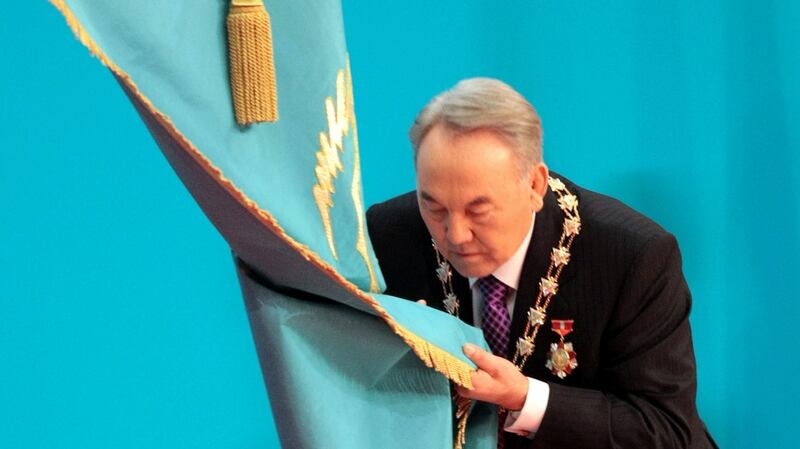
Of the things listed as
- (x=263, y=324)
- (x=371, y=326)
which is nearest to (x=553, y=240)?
(x=371, y=326)

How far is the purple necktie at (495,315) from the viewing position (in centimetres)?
166

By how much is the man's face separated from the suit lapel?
4.6 inches

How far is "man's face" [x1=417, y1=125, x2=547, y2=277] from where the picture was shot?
143 cm

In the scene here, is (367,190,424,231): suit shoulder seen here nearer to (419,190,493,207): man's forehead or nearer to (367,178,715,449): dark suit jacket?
(367,178,715,449): dark suit jacket

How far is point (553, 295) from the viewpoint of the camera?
1.66 m

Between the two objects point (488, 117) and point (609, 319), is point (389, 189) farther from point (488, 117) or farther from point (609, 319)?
point (488, 117)

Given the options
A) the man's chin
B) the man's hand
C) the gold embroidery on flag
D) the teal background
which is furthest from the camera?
the teal background

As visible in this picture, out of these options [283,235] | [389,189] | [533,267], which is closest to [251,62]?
[283,235]

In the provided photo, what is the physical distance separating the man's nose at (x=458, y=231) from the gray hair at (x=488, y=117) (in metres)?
0.09

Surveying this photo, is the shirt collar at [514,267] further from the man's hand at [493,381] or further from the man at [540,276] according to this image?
the man's hand at [493,381]

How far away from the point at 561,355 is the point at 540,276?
0.36 ft

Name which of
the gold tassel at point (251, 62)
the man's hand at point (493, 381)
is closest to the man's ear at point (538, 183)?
the man's hand at point (493, 381)

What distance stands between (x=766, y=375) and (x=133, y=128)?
1.33 metres

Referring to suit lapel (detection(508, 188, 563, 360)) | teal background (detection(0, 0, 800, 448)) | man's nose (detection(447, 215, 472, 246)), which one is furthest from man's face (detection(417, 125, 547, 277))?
teal background (detection(0, 0, 800, 448))
